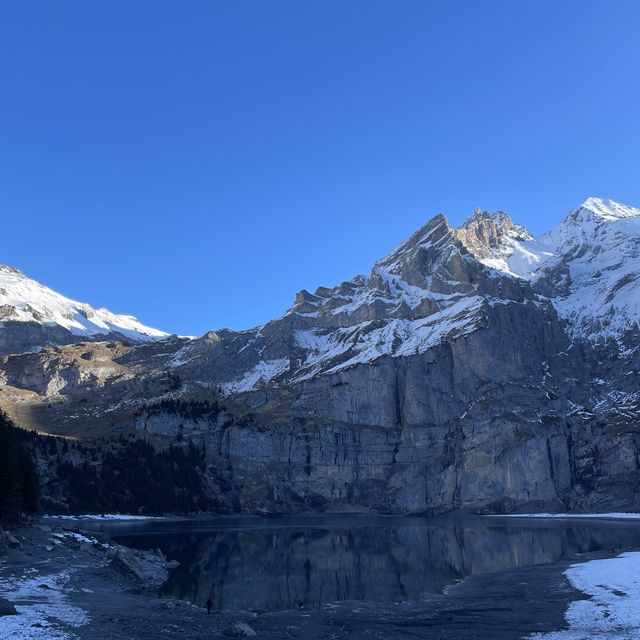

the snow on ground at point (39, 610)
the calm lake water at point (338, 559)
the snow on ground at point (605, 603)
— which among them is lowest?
the calm lake water at point (338, 559)

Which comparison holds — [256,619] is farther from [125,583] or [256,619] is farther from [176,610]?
[125,583]

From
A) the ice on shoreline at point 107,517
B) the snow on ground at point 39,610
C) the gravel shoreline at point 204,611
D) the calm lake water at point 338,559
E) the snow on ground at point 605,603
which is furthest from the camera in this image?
the ice on shoreline at point 107,517

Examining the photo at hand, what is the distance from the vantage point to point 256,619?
47.4 m

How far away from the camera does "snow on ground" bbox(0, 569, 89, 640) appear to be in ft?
111

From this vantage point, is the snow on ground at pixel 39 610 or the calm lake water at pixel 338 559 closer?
the snow on ground at pixel 39 610

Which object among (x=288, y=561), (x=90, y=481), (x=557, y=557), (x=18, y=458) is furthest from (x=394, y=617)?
(x=90, y=481)

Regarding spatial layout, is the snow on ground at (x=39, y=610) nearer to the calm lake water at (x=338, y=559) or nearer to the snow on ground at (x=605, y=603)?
the calm lake water at (x=338, y=559)

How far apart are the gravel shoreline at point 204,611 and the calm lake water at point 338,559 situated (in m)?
3.99

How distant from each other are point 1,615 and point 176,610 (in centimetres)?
1480

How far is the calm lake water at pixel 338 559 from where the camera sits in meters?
60.2

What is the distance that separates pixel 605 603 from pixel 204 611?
3117cm

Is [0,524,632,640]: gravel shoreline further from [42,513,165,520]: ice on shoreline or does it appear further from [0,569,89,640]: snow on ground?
[42,513,165,520]: ice on shoreline

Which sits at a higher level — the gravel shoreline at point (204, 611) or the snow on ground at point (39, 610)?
the snow on ground at point (39, 610)

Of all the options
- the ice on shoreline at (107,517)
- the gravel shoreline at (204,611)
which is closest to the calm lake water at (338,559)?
the gravel shoreline at (204,611)
